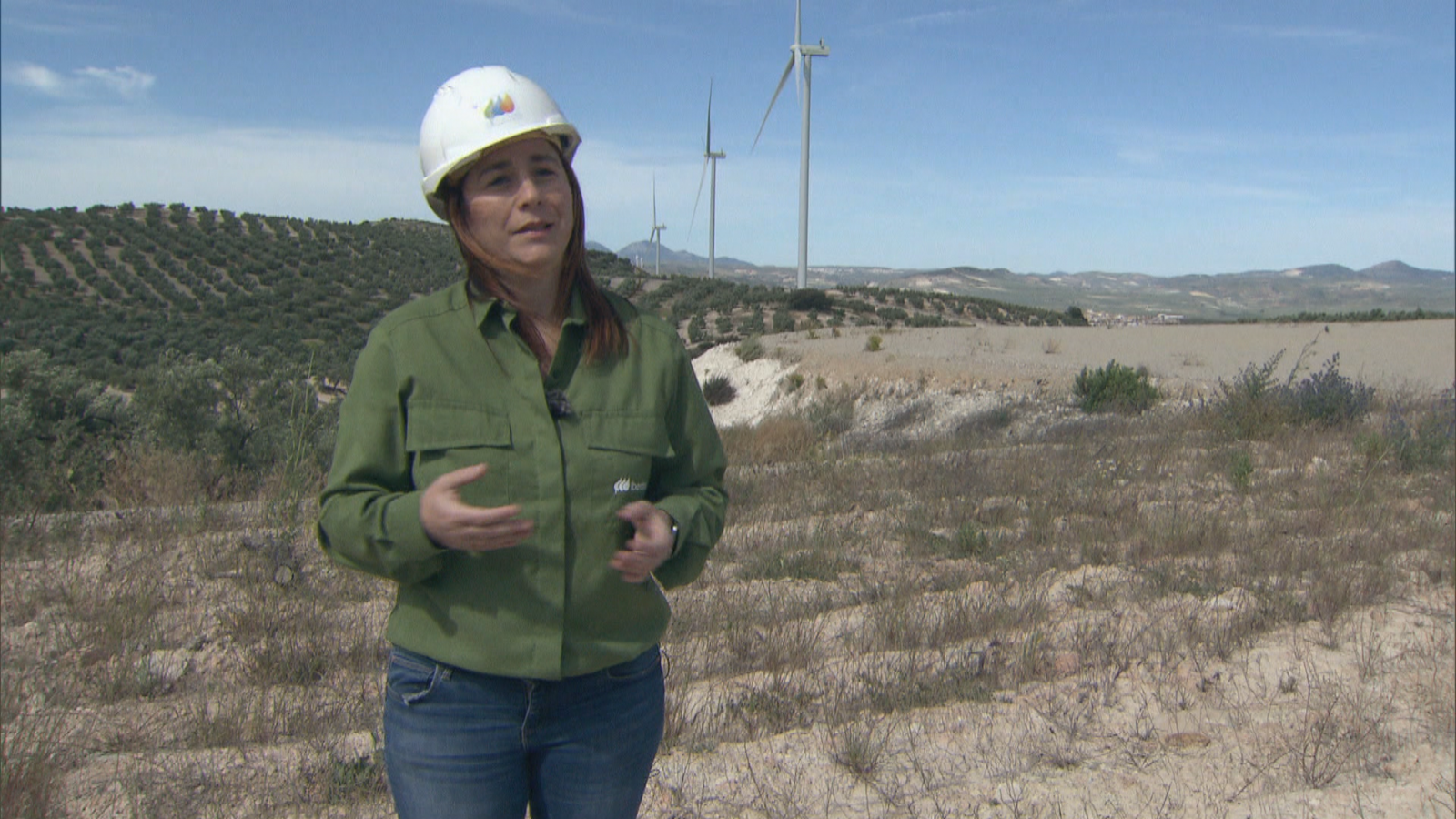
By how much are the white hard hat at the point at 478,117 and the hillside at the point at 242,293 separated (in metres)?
18.0

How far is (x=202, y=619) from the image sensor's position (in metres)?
4.89

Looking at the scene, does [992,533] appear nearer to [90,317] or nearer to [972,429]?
[972,429]

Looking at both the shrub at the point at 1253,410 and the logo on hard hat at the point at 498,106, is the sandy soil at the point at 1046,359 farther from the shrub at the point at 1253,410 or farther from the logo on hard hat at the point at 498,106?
the logo on hard hat at the point at 498,106

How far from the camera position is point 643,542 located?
5.49ft

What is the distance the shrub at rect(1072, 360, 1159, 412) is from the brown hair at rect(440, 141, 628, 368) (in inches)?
521

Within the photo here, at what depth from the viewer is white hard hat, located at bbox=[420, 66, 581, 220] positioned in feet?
5.66

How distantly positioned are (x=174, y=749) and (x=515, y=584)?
251 cm

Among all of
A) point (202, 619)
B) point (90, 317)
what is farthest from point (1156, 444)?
point (90, 317)

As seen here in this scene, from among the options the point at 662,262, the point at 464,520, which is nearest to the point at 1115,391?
the point at 464,520

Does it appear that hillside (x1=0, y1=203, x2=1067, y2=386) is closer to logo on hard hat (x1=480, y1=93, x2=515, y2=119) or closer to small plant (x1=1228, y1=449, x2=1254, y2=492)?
small plant (x1=1228, y1=449, x2=1254, y2=492)

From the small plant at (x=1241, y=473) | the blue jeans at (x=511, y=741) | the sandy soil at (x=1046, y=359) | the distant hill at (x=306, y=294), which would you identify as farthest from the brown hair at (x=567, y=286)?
the distant hill at (x=306, y=294)

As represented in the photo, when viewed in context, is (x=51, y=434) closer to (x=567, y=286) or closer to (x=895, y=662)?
(x=895, y=662)

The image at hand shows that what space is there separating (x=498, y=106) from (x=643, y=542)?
2.43ft

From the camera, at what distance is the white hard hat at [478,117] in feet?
5.66
